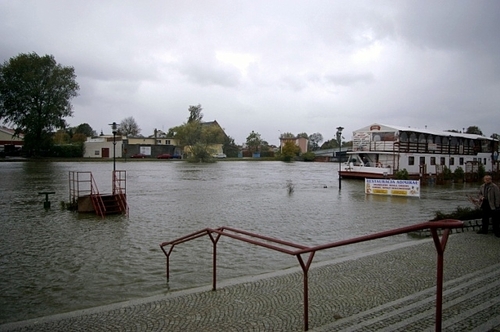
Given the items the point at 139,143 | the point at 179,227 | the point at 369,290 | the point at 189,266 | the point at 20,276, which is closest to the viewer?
the point at 369,290

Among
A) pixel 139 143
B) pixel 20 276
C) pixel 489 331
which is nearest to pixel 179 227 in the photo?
pixel 20 276

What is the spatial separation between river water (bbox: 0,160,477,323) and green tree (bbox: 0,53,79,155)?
45475mm

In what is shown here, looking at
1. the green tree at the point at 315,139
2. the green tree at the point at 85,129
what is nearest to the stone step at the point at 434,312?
the green tree at the point at 85,129

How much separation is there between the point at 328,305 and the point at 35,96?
70.6m

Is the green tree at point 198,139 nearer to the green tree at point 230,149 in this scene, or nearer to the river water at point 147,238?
the green tree at point 230,149

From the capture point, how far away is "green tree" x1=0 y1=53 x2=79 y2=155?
205ft

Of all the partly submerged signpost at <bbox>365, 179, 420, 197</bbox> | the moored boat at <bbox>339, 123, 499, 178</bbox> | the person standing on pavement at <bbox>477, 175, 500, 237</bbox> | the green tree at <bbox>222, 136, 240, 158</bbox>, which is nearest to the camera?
the person standing on pavement at <bbox>477, 175, 500, 237</bbox>

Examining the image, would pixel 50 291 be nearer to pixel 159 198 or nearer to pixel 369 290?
pixel 369 290

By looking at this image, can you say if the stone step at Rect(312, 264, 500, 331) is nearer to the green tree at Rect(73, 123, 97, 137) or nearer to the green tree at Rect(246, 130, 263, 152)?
the green tree at Rect(246, 130, 263, 152)

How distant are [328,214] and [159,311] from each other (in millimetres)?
13116

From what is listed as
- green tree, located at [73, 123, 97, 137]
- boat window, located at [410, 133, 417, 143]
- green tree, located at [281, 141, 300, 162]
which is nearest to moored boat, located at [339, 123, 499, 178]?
boat window, located at [410, 133, 417, 143]

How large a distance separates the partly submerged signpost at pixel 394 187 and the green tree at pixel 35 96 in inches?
2237

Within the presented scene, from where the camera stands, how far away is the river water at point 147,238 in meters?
7.68

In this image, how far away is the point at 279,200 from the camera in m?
23.0
